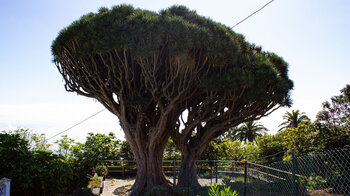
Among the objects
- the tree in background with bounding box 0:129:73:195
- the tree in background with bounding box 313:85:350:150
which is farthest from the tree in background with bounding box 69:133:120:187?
the tree in background with bounding box 313:85:350:150

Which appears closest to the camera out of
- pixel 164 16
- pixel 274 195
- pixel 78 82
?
pixel 274 195

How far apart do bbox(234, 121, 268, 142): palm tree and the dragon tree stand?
30060mm

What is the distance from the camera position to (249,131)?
134 ft

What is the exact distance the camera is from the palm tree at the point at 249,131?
4081cm

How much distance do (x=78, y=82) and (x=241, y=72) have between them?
633 cm

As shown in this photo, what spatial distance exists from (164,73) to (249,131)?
33.1 m

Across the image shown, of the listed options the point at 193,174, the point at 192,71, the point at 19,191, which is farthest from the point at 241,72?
the point at 19,191

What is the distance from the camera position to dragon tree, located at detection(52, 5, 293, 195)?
8.79 meters

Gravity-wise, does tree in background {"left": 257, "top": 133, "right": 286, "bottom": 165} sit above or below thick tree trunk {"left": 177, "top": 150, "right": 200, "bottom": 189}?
above

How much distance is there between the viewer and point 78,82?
10625mm

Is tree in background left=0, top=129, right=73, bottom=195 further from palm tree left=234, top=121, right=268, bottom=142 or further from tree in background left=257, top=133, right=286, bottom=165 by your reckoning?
palm tree left=234, top=121, right=268, bottom=142

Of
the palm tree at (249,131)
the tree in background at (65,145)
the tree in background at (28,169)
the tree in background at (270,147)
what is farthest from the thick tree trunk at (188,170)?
the palm tree at (249,131)

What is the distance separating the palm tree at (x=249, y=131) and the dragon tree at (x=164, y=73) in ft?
98.6

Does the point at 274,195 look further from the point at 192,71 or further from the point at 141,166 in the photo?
the point at 141,166
